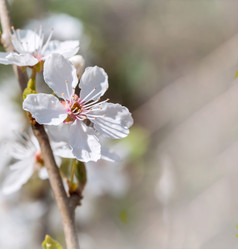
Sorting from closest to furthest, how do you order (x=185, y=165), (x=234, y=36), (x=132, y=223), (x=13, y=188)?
(x=13, y=188), (x=132, y=223), (x=185, y=165), (x=234, y=36)

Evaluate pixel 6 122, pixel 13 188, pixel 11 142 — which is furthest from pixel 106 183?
pixel 13 188

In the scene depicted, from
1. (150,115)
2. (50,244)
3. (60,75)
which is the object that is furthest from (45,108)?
(150,115)

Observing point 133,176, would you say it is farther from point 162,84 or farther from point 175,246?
point 175,246

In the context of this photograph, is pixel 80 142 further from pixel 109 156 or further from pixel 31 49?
pixel 31 49

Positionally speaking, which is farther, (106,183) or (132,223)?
(132,223)

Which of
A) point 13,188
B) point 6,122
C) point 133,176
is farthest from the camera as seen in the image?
point 133,176

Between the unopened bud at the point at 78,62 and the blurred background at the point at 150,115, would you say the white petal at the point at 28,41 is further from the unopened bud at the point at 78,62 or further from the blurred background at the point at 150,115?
Answer: the blurred background at the point at 150,115
